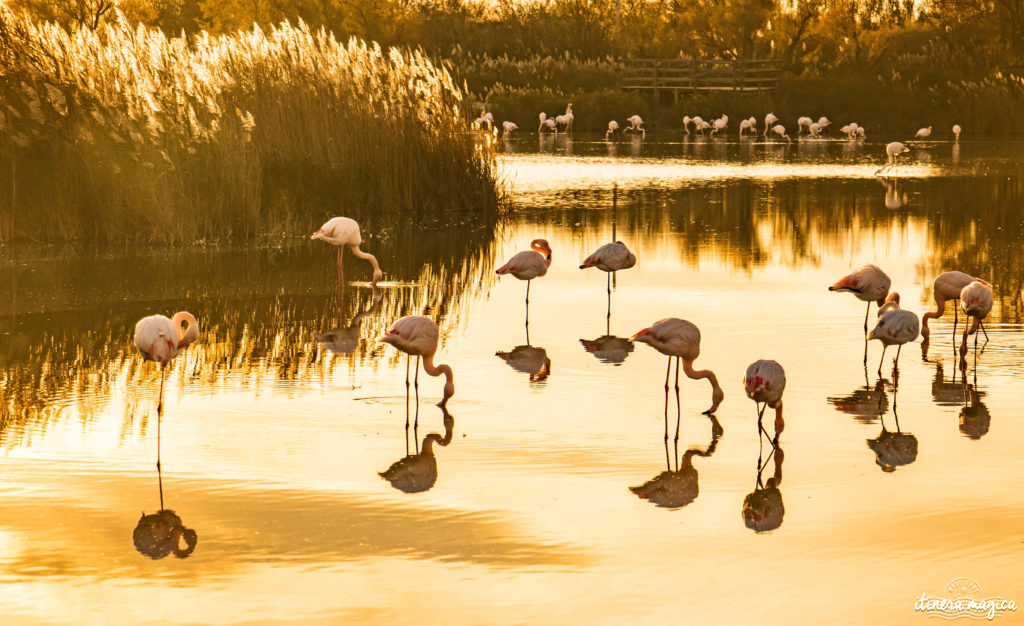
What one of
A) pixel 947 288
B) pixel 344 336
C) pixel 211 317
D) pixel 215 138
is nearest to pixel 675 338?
pixel 947 288

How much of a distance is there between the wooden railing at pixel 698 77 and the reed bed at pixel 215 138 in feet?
118

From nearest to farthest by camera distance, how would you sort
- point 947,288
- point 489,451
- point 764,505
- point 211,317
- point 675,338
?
1. point 764,505
2. point 489,451
3. point 675,338
4. point 947,288
5. point 211,317

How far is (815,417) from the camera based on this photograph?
9.15 metres

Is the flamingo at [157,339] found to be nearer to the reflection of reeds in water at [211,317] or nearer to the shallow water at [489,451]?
the shallow water at [489,451]

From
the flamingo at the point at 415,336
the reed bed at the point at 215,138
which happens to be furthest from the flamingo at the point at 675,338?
the reed bed at the point at 215,138

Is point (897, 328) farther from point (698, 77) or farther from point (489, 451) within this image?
point (698, 77)

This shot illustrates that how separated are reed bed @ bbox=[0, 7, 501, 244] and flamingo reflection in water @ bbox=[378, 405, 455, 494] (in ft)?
30.2

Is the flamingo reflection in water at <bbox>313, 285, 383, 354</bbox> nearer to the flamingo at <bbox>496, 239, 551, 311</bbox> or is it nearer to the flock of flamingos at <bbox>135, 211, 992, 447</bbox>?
the flock of flamingos at <bbox>135, 211, 992, 447</bbox>

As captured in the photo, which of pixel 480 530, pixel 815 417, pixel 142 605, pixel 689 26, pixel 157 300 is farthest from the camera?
pixel 689 26

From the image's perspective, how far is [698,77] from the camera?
186 ft

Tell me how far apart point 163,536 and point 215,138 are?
1158cm

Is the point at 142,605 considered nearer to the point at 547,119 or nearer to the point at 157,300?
the point at 157,300

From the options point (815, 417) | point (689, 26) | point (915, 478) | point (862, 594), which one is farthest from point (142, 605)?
point (689, 26)

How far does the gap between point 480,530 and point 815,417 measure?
120 inches
